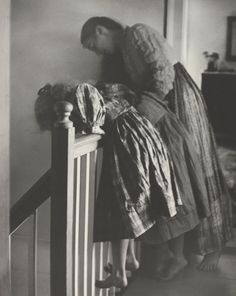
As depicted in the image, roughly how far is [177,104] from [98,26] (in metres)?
0.40

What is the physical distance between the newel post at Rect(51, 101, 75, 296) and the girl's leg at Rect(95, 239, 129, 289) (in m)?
0.26

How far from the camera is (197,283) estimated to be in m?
1.92

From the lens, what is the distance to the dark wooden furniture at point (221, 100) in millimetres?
1792

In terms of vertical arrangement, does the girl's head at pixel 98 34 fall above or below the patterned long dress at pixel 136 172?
above

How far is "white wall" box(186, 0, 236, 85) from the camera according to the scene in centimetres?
176

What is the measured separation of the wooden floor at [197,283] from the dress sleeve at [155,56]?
644 millimetres

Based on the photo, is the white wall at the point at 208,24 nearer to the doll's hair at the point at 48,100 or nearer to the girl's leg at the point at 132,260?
the doll's hair at the point at 48,100

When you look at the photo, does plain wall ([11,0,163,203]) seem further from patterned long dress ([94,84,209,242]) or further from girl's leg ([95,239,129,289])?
girl's leg ([95,239,129,289])

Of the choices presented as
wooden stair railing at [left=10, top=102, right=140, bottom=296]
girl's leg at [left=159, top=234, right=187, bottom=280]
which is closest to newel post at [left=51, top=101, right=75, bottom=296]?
wooden stair railing at [left=10, top=102, right=140, bottom=296]

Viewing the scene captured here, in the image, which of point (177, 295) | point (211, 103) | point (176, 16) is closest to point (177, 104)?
point (211, 103)

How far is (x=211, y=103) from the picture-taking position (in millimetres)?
1840

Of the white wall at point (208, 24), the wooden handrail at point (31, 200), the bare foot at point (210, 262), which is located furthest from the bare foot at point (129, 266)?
the white wall at point (208, 24)

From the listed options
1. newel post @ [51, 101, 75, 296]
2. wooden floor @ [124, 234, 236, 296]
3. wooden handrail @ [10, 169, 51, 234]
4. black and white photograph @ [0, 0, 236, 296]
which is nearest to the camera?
newel post @ [51, 101, 75, 296]

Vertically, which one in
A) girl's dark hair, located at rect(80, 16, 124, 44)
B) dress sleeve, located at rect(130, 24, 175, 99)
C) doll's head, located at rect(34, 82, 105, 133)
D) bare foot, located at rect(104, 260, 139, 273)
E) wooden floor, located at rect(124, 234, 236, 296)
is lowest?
wooden floor, located at rect(124, 234, 236, 296)
